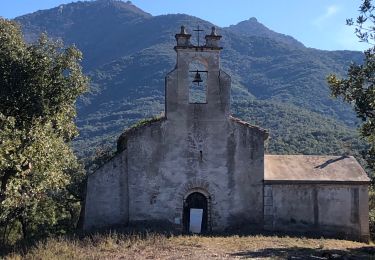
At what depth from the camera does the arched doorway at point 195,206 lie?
25.5 meters

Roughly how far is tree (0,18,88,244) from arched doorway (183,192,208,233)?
5807 millimetres

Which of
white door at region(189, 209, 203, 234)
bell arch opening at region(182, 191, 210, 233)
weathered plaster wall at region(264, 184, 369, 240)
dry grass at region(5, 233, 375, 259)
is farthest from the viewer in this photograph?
weathered plaster wall at region(264, 184, 369, 240)

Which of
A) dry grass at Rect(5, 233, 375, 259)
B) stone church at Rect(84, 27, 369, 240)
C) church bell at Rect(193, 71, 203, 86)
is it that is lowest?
dry grass at Rect(5, 233, 375, 259)

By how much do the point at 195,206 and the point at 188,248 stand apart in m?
6.08

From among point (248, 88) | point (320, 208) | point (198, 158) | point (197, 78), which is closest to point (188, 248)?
point (198, 158)

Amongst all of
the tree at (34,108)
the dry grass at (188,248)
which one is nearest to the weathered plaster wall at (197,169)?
the dry grass at (188,248)

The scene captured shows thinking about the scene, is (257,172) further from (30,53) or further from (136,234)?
(30,53)

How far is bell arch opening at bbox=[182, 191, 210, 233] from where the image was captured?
992 inches

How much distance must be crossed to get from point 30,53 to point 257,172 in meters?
11.5

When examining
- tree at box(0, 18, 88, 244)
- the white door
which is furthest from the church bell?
the white door

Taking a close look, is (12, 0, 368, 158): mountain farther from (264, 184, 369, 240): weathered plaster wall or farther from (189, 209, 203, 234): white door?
(189, 209, 203, 234): white door

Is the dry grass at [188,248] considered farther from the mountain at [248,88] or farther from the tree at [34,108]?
the mountain at [248,88]

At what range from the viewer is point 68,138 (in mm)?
25594

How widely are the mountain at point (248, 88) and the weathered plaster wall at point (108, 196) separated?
32.3 m
